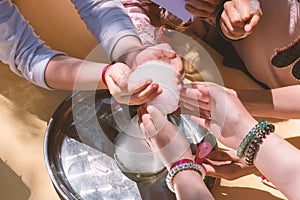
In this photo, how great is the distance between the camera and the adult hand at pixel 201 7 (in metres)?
0.85

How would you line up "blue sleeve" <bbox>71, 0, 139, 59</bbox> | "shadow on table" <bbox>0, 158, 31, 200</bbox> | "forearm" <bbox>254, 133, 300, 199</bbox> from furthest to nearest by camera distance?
1. "blue sleeve" <bbox>71, 0, 139, 59</bbox>
2. "shadow on table" <bbox>0, 158, 31, 200</bbox>
3. "forearm" <bbox>254, 133, 300, 199</bbox>

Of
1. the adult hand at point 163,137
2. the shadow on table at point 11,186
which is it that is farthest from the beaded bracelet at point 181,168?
the shadow on table at point 11,186

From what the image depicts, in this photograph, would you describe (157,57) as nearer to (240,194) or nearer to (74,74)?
(74,74)

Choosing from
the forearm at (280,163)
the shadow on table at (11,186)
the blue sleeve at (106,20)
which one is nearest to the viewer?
the forearm at (280,163)

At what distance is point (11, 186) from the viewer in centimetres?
75

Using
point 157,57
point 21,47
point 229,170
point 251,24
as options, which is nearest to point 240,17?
point 251,24

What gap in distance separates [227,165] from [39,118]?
0.34m

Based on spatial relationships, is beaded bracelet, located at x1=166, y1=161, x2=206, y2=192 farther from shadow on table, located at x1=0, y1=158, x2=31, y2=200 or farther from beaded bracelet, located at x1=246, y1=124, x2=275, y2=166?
shadow on table, located at x1=0, y1=158, x2=31, y2=200

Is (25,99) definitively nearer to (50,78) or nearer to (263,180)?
(50,78)

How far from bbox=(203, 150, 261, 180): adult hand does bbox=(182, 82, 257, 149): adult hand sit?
0.07 feet

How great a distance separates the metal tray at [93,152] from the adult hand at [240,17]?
181 mm

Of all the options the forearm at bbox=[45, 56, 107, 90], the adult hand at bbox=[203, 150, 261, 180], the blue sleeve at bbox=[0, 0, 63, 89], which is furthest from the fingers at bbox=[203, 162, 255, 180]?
the blue sleeve at bbox=[0, 0, 63, 89]

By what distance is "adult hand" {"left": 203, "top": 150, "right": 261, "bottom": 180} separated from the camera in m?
0.78

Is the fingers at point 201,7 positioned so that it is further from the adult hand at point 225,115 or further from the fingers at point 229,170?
the fingers at point 229,170
